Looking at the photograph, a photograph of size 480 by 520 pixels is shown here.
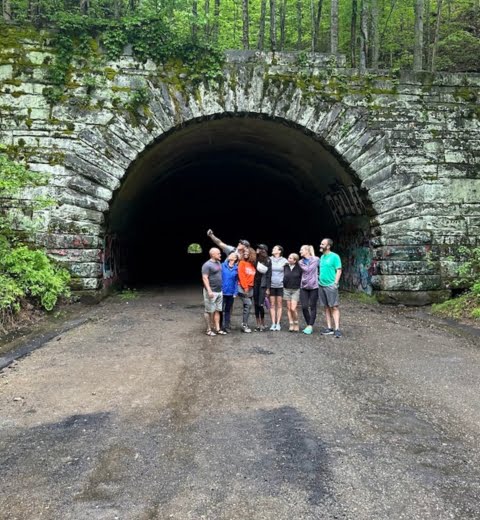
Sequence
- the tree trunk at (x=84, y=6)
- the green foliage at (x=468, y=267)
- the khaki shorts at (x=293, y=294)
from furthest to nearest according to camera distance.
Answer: the tree trunk at (x=84, y=6)
the green foliage at (x=468, y=267)
the khaki shorts at (x=293, y=294)

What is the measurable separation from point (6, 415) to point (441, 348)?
20.3ft

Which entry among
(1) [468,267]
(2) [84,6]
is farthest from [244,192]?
(1) [468,267]

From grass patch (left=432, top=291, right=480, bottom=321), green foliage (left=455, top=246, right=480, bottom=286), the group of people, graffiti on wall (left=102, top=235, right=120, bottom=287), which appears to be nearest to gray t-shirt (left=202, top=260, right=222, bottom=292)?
the group of people

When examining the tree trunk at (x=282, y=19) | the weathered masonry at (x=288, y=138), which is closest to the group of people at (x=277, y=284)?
the weathered masonry at (x=288, y=138)

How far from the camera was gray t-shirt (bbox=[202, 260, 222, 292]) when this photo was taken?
28.3 feet

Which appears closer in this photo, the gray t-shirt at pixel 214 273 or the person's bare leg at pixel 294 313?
the gray t-shirt at pixel 214 273

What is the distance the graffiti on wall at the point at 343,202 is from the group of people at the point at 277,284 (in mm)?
4325

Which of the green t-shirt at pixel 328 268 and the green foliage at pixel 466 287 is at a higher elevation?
the green t-shirt at pixel 328 268

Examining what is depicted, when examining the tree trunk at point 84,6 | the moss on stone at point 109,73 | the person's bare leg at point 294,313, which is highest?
the tree trunk at point 84,6

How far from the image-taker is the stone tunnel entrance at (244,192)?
42.5ft

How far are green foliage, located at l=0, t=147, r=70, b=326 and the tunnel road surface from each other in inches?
71.4

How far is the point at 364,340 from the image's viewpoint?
27.9ft

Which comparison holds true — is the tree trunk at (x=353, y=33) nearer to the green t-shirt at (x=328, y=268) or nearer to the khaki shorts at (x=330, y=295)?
the green t-shirt at (x=328, y=268)

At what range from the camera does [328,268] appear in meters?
8.83
